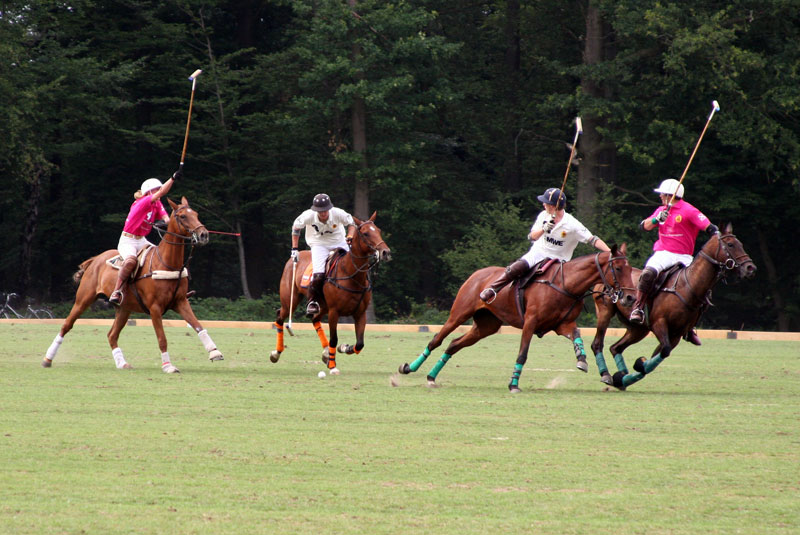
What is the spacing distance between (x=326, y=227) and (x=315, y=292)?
86cm

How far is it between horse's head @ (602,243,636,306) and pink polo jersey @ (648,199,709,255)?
1.07 m

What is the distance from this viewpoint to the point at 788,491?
6.50 metres

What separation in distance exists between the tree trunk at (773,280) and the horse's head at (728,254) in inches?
983

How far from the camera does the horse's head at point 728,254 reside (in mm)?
12148

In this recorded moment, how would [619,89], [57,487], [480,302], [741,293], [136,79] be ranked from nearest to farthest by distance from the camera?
[57,487] < [480,302] < [619,89] < [741,293] < [136,79]

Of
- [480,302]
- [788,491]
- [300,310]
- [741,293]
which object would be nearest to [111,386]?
[480,302]

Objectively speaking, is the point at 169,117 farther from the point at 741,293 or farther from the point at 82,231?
the point at 741,293

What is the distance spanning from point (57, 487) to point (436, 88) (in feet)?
106

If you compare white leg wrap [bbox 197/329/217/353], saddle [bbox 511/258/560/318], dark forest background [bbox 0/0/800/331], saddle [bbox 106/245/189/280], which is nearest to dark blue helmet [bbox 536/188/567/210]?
saddle [bbox 511/258/560/318]

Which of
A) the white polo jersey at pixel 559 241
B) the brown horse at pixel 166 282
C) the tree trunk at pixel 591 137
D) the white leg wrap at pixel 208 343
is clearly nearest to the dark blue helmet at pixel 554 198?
the white polo jersey at pixel 559 241

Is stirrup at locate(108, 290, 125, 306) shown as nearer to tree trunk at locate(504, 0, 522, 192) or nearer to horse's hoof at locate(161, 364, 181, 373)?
horse's hoof at locate(161, 364, 181, 373)

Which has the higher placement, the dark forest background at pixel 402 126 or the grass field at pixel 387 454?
the dark forest background at pixel 402 126

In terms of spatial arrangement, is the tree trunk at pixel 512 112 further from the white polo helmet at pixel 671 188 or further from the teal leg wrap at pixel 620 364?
the teal leg wrap at pixel 620 364

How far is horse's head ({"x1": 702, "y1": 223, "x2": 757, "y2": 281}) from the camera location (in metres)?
12.1
